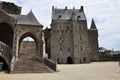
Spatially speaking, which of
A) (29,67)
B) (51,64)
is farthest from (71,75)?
(51,64)

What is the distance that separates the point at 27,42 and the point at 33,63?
16044 millimetres

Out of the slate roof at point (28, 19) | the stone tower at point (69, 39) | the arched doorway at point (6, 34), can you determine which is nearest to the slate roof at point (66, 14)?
the stone tower at point (69, 39)

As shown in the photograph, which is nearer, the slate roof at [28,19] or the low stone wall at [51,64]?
the low stone wall at [51,64]

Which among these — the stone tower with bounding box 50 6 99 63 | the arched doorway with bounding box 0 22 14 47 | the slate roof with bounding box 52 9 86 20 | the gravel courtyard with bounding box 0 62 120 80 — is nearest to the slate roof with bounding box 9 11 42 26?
the arched doorway with bounding box 0 22 14 47

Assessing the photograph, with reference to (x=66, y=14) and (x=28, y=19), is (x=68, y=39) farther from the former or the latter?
(x=28, y=19)

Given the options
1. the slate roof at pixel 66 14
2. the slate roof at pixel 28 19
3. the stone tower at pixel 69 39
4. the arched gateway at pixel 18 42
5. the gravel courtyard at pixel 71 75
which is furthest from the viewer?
the slate roof at pixel 66 14

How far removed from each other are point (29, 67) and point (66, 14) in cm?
3171

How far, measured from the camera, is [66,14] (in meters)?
52.8

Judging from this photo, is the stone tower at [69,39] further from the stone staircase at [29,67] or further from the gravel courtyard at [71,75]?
the gravel courtyard at [71,75]

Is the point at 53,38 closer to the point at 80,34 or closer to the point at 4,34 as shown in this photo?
the point at 80,34

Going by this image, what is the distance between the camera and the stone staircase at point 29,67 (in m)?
22.3

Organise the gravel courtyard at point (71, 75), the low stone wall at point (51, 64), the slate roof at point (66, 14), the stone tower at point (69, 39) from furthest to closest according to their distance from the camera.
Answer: the slate roof at point (66, 14), the stone tower at point (69, 39), the low stone wall at point (51, 64), the gravel courtyard at point (71, 75)

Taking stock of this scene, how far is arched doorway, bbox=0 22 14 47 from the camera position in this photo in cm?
2878

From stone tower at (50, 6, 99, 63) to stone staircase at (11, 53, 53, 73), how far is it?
81.3 ft
